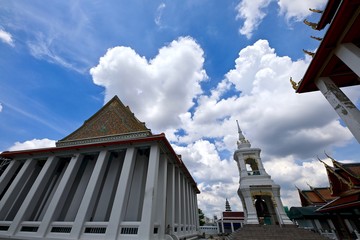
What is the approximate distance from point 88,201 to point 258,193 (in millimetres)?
14845

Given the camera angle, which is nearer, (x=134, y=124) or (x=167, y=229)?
(x=167, y=229)

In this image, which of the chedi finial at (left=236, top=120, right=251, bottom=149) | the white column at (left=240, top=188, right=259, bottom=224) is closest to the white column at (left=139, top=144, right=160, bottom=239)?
the white column at (left=240, top=188, right=259, bottom=224)

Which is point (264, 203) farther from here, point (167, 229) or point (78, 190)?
point (78, 190)

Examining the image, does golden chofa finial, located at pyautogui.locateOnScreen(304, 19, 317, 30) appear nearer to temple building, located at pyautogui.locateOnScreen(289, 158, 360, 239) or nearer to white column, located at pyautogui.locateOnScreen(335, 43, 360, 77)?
white column, located at pyautogui.locateOnScreen(335, 43, 360, 77)

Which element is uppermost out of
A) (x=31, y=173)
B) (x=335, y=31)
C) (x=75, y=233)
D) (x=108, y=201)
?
(x=335, y=31)

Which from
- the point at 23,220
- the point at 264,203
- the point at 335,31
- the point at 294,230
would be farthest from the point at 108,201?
the point at 264,203

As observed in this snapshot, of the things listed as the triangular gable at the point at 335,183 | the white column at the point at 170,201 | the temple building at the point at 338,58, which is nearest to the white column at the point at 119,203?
the white column at the point at 170,201

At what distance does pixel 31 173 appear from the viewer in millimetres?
10781

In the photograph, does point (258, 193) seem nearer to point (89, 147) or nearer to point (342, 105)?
point (342, 105)

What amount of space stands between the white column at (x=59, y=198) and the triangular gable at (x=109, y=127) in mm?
1781

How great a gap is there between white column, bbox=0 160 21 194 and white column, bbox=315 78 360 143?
1765cm

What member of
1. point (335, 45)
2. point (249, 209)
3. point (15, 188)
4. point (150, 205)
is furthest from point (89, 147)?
point (249, 209)

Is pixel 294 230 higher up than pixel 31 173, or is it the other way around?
pixel 31 173

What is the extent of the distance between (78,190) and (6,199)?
4.21 metres
